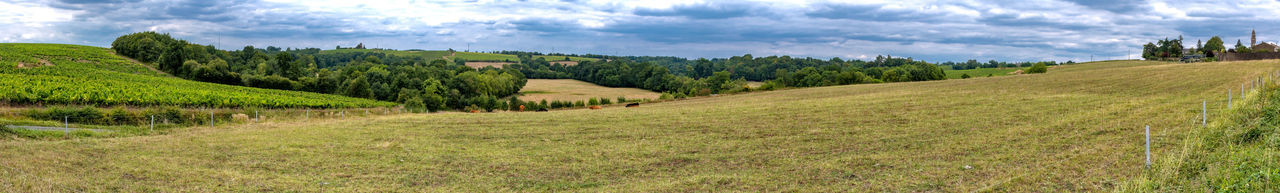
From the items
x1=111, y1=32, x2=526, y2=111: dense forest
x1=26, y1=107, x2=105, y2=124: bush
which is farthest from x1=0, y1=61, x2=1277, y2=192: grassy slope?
x1=111, y1=32, x2=526, y2=111: dense forest

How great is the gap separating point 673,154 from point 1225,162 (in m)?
12.2

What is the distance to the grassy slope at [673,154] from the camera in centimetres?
1413

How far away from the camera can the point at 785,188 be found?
13734 millimetres

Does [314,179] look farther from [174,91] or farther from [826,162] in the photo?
[174,91]

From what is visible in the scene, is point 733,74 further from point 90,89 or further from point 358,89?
point 90,89

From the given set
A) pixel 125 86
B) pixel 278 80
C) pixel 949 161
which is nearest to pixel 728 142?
A: pixel 949 161

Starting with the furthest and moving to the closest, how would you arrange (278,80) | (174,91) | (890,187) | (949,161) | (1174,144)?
1. (278,80)
2. (174,91)
3. (949,161)
4. (1174,144)
5. (890,187)

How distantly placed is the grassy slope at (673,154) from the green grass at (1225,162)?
64cm

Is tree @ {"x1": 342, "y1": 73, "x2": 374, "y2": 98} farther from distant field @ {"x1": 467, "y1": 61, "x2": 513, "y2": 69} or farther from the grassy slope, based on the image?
distant field @ {"x1": 467, "y1": 61, "x2": 513, "y2": 69}

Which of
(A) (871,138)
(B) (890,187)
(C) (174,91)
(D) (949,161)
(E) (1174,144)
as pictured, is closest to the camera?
(B) (890,187)

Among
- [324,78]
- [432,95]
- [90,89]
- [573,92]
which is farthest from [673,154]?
[573,92]

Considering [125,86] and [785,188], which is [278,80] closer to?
[125,86]

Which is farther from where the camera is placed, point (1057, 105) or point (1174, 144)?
point (1057, 105)

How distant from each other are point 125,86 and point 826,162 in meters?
63.4
